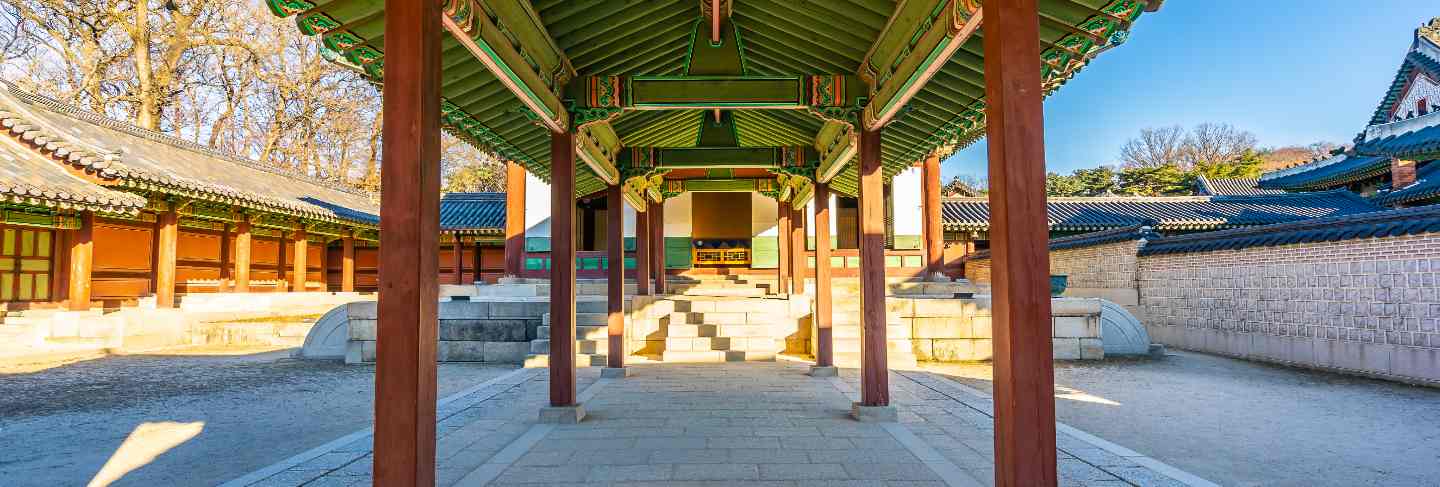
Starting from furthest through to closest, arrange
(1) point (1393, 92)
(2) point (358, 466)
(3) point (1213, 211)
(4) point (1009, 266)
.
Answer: (3) point (1213, 211) → (1) point (1393, 92) → (2) point (358, 466) → (4) point (1009, 266)

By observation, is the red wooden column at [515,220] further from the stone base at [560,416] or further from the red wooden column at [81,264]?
the stone base at [560,416]

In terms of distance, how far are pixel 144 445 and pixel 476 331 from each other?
5.31 meters

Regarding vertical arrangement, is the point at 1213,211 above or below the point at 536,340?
above

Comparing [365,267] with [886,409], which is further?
[365,267]

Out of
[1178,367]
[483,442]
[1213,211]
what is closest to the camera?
[483,442]

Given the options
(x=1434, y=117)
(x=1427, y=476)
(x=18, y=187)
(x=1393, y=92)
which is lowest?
(x=1427, y=476)

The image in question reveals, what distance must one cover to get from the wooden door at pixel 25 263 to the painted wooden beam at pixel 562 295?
13.7 meters

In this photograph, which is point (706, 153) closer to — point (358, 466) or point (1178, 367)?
point (358, 466)

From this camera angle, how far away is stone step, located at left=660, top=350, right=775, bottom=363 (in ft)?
32.5

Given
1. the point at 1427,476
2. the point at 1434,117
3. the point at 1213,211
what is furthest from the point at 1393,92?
the point at 1427,476

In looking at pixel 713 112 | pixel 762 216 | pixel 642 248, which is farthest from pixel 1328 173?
pixel 713 112

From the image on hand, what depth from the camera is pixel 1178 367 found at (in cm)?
970

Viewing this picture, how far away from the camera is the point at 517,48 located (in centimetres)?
470

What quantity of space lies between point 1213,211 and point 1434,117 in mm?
9232
